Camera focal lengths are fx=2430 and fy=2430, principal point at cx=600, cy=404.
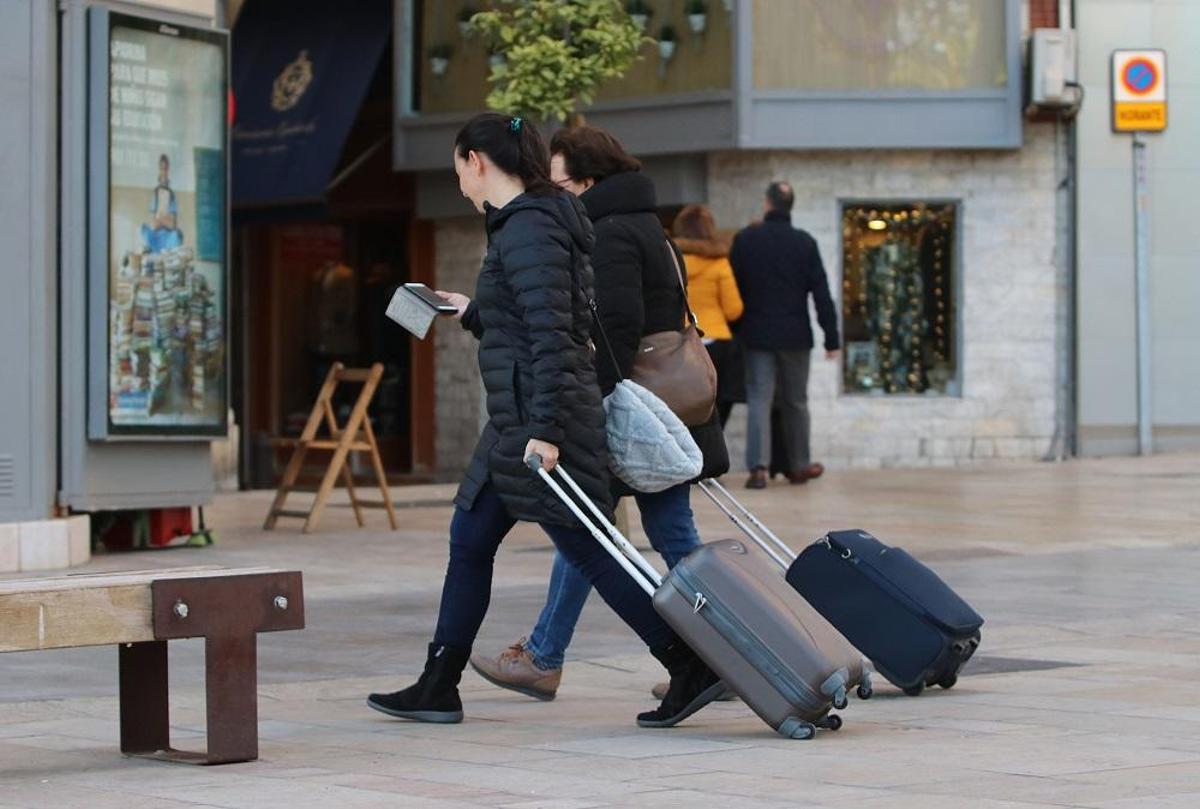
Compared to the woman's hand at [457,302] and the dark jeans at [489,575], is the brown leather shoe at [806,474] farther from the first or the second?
the woman's hand at [457,302]

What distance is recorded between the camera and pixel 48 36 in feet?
39.1

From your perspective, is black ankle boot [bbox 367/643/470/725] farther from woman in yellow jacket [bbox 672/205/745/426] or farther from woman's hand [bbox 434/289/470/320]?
woman in yellow jacket [bbox 672/205/745/426]

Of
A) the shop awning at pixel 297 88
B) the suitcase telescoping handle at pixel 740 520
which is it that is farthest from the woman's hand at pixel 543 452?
the shop awning at pixel 297 88

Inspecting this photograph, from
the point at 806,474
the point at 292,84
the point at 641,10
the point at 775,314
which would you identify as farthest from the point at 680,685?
the point at 292,84

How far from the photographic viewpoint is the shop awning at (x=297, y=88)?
22.4m

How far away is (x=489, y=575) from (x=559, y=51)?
6870 millimetres

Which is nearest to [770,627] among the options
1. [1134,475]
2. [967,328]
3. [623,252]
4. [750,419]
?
[623,252]

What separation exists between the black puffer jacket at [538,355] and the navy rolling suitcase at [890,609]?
901 mm

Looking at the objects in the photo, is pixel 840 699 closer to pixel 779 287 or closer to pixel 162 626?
pixel 162 626

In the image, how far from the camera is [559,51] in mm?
13766

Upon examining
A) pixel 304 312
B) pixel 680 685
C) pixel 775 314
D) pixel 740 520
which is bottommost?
pixel 680 685

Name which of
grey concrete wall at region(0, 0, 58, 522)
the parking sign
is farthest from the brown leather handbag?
the parking sign

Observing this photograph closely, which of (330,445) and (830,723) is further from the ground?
(330,445)

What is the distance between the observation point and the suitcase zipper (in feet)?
21.7
